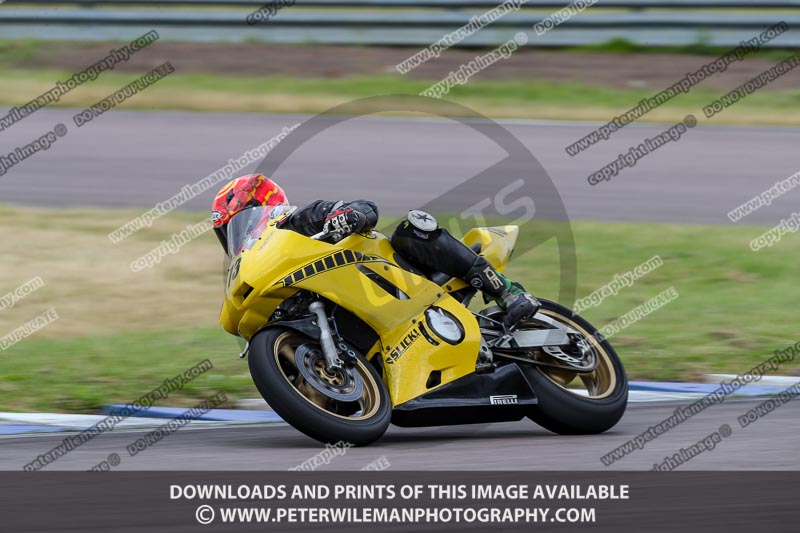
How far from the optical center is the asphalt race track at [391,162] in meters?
12.8

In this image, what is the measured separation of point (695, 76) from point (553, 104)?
224 centimetres

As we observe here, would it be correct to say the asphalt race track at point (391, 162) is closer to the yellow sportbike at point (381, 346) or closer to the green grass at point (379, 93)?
the green grass at point (379, 93)

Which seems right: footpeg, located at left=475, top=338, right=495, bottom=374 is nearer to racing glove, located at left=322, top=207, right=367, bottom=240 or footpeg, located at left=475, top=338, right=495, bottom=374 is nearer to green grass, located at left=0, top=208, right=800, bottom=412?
racing glove, located at left=322, top=207, right=367, bottom=240

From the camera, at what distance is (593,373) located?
257 inches

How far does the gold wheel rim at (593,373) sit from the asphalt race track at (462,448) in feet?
0.73

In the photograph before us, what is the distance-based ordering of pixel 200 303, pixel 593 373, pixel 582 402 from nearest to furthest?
pixel 582 402, pixel 593 373, pixel 200 303

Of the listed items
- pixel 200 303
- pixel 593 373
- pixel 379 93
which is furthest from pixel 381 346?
pixel 379 93

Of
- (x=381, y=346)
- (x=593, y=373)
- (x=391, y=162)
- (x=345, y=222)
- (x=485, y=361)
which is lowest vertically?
(x=391, y=162)

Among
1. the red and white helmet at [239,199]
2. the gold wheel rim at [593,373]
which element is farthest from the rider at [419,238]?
the gold wheel rim at [593,373]

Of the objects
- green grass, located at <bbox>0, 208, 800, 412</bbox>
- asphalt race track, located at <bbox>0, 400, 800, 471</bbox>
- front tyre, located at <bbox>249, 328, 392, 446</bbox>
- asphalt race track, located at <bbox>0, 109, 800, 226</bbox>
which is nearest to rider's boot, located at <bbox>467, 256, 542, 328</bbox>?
asphalt race track, located at <bbox>0, 400, 800, 471</bbox>

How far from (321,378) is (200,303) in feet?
13.9

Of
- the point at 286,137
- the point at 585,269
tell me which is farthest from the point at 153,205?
the point at 585,269

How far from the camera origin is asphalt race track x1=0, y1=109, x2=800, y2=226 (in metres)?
12.8

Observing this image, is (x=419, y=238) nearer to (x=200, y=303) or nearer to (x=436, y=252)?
(x=436, y=252)
